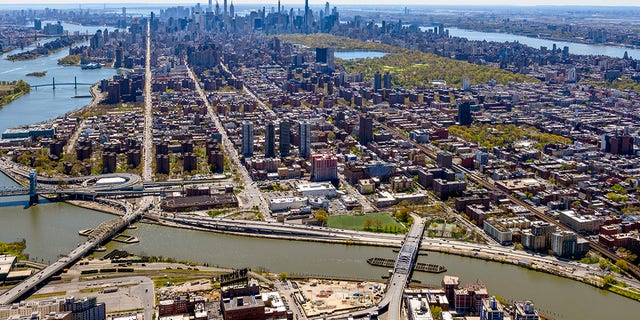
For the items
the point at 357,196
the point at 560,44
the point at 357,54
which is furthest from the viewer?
the point at 560,44

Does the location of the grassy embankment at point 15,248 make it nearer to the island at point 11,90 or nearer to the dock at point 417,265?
the dock at point 417,265

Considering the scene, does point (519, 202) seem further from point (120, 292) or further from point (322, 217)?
point (120, 292)

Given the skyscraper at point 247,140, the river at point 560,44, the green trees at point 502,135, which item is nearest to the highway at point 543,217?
the green trees at point 502,135

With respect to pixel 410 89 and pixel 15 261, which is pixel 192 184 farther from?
pixel 410 89

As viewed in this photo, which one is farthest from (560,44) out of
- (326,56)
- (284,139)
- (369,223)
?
(369,223)

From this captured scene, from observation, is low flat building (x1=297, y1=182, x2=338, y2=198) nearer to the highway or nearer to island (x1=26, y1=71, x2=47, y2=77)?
the highway

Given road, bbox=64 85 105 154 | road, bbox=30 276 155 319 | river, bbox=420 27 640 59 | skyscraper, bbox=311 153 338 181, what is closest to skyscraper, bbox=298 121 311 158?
skyscraper, bbox=311 153 338 181

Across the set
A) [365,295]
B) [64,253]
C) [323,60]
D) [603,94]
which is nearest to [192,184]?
[64,253]
